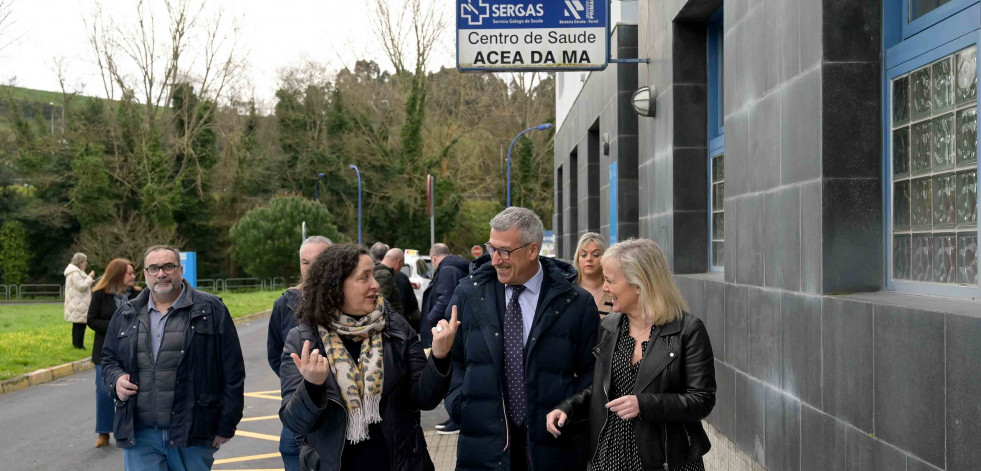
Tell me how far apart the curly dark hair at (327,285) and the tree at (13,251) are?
5002 centimetres

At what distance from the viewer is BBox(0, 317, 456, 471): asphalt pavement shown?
7902 millimetres

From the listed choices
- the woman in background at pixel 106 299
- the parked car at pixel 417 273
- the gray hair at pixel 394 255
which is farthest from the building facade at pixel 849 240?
the parked car at pixel 417 273

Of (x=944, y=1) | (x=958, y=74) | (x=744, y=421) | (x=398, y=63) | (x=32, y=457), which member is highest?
(x=398, y=63)

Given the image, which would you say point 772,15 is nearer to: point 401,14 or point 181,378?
point 181,378

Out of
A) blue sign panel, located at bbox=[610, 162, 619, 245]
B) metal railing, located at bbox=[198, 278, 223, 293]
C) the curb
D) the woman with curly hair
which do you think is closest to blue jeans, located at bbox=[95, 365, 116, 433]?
the curb

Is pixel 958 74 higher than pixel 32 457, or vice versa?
pixel 958 74

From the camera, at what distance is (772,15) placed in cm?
560

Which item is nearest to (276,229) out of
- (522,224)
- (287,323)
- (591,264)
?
(591,264)

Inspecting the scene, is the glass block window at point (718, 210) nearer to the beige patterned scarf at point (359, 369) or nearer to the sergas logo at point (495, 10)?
the sergas logo at point (495, 10)

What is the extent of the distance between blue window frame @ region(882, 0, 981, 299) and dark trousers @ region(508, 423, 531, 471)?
6.19 feet

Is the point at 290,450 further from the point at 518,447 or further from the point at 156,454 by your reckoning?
the point at 518,447

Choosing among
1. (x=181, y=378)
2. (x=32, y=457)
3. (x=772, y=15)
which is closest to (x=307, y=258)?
(x=181, y=378)

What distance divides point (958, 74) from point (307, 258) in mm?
3538

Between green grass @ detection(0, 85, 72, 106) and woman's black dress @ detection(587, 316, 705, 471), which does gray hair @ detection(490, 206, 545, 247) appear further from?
green grass @ detection(0, 85, 72, 106)
